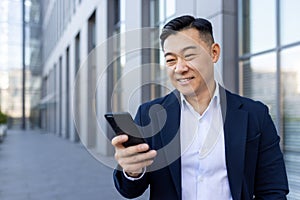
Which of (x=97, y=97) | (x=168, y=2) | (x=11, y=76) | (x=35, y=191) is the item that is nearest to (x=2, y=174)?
(x=35, y=191)

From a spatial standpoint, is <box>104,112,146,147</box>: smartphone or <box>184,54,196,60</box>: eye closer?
<box>104,112,146,147</box>: smartphone

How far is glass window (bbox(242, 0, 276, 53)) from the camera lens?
5105mm

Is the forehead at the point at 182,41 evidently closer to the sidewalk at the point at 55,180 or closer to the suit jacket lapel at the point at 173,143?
the suit jacket lapel at the point at 173,143

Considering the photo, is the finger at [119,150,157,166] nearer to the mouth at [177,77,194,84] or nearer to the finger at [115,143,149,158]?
the finger at [115,143,149,158]

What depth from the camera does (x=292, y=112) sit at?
187 inches

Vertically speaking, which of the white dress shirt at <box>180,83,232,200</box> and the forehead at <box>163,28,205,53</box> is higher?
the forehead at <box>163,28,205,53</box>

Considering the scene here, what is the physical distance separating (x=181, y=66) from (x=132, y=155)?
38 centimetres

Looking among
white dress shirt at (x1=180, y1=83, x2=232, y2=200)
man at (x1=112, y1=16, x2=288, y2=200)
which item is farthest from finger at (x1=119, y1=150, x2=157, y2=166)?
white dress shirt at (x1=180, y1=83, x2=232, y2=200)

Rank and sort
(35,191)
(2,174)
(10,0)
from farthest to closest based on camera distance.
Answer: (10,0) → (2,174) → (35,191)

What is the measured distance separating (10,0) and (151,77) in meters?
39.9

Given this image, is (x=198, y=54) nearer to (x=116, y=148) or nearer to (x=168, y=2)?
(x=116, y=148)

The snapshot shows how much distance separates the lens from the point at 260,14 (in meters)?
5.34

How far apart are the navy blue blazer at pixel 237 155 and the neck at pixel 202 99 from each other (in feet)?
0.21

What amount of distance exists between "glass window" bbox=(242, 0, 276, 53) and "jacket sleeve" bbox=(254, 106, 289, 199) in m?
4.08
